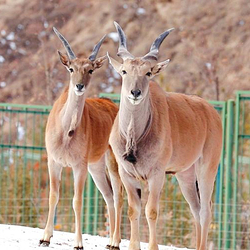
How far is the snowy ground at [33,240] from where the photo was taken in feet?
24.9

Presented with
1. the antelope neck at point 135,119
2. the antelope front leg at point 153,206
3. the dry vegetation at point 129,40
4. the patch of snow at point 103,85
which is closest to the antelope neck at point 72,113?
the antelope neck at point 135,119

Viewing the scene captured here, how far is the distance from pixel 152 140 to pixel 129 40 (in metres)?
25.9

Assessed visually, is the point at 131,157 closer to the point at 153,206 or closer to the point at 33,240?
the point at 153,206

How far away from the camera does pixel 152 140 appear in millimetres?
7195

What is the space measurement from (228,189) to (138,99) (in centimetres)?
496

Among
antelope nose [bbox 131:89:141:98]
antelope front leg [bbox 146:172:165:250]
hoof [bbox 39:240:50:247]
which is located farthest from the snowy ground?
antelope nose [bbox 131:89:141:98]

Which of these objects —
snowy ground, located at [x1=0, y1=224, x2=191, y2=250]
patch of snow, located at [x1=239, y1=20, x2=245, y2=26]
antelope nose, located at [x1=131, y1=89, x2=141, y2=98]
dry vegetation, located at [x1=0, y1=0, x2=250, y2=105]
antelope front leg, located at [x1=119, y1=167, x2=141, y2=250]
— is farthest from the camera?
patch of snow, located at [x1=239, y1=20, x2=245, y2=26]

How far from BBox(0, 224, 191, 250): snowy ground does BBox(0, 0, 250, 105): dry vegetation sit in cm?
1924

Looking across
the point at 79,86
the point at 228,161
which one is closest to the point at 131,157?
the point at 79,86

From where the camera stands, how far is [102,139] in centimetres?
852

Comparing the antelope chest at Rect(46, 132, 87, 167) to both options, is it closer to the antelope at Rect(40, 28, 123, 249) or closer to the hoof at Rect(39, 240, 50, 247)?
the antelope at Rect(40, 28, 123, 249)

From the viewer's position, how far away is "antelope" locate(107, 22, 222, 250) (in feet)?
23.1

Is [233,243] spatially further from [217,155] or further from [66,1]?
[66,1]

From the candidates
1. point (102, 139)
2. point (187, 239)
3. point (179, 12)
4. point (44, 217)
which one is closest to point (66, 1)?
point (179, 12)
